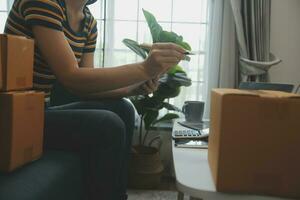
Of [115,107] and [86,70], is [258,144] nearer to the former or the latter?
Result: [86,70]

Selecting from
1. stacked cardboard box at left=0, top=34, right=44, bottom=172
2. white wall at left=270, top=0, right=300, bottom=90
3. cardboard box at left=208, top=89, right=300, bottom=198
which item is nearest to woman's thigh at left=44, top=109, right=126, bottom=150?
stacked cardboard box at left=0, top=34, right=44, bottom=172

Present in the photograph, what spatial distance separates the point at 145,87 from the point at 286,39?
4.50ft

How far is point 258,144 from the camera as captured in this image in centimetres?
62

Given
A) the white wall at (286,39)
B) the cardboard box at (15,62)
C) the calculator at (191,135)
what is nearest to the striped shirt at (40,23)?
the cardboard box at (15,62)

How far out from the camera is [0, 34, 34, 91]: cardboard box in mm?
745

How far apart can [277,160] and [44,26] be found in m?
0.69

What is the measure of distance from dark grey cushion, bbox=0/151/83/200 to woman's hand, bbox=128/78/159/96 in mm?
394

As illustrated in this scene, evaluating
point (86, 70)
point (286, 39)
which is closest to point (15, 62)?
point (86, 70)

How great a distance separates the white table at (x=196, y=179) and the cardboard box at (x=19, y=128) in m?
0.36

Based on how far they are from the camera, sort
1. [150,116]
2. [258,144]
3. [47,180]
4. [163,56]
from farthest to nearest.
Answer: [150,116] → [163,56] → [47,180] → [258,144]

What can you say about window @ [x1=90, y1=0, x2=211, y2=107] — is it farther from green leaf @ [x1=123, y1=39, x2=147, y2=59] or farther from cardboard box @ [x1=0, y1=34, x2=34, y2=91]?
cardboard box @ [x1=0, y1=34, x2=34, y2=91]

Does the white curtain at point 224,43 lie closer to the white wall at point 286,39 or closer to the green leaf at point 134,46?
the white wall at point 286,39

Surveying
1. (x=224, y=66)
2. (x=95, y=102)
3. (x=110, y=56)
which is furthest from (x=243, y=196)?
(x=110, y=56)

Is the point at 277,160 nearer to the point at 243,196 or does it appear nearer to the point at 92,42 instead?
the point at 243,196
